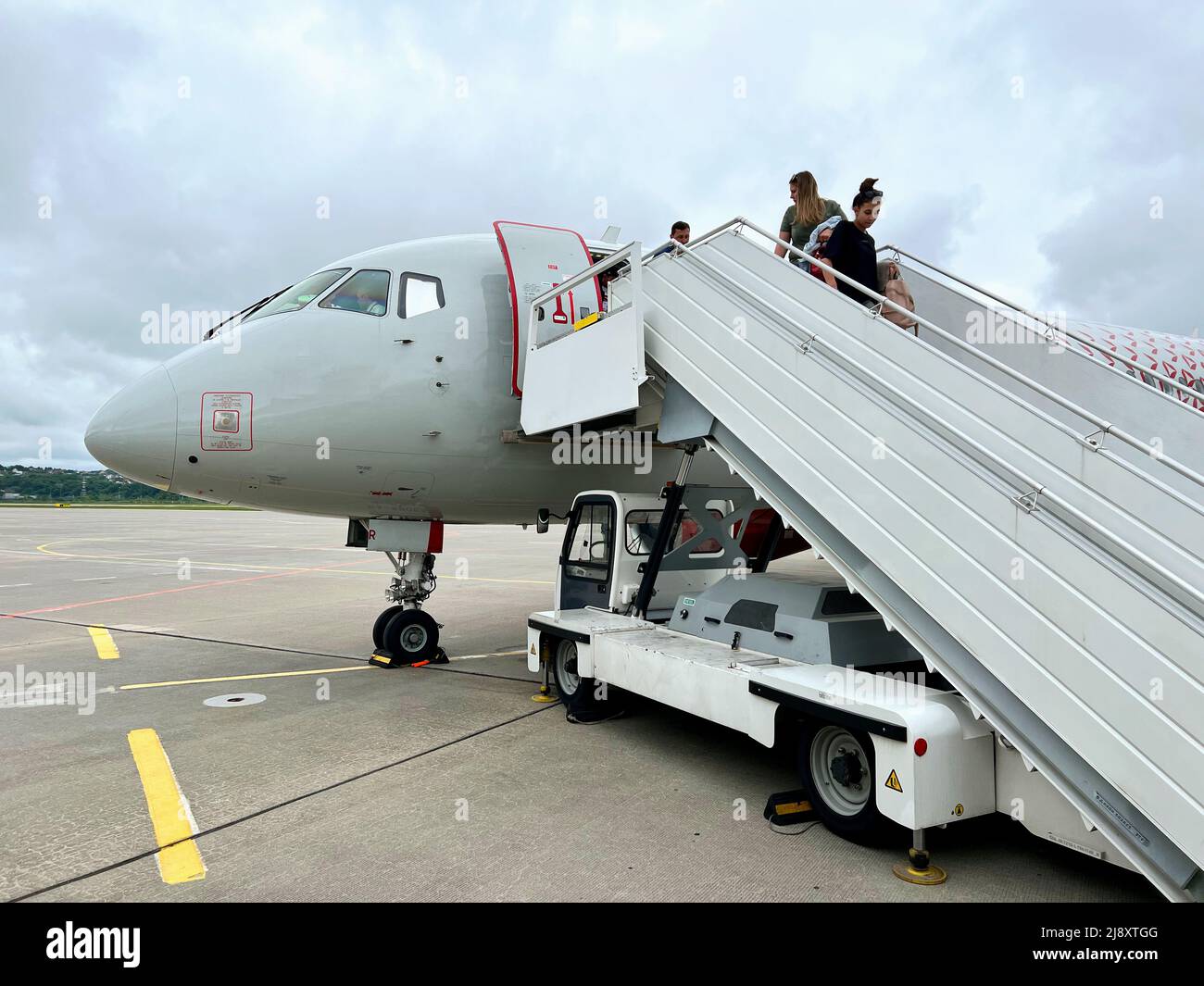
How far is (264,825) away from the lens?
4.45 meters

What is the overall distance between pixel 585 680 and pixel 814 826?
2.52m

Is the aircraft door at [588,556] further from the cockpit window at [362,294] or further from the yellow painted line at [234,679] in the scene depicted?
the yellow painted line at [234,679]

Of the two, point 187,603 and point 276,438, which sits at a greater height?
point 276,438

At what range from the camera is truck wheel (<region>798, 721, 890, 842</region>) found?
4.14m

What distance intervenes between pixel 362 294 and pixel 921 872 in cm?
679

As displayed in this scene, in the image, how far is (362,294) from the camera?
25.8 ft

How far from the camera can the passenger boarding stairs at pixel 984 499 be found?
3055 mm

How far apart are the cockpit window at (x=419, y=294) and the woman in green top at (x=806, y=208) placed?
3.41 meters

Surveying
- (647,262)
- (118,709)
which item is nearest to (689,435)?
(647,262)

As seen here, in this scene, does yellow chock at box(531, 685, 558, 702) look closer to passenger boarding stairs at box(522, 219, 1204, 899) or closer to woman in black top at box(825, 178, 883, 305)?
passenger boarding stairs at box(522, 219, 1204, 899)
